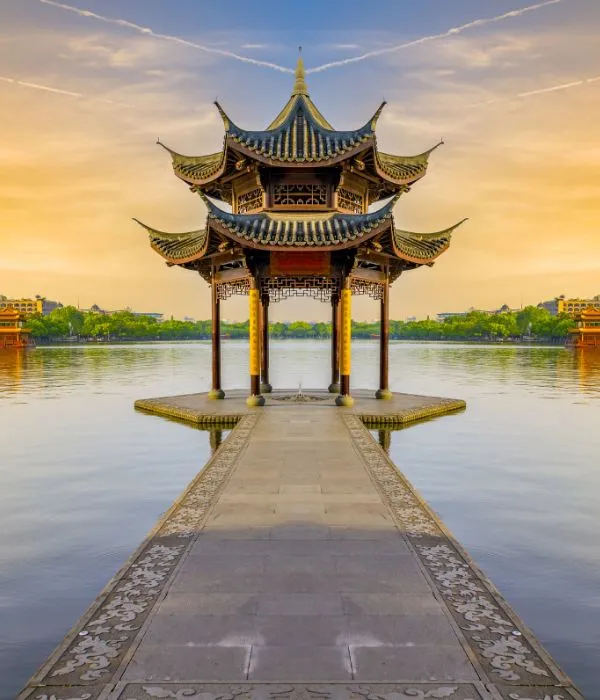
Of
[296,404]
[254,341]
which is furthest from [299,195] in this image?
A: [296,404]

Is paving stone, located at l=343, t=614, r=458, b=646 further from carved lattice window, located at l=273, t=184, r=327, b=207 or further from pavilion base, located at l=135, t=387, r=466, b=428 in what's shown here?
carved lattice window, located at l=273, t=184, r=327, b=207

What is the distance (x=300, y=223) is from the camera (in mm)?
16812

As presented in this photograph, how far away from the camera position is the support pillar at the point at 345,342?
1725 cm

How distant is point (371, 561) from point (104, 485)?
6.78 metres

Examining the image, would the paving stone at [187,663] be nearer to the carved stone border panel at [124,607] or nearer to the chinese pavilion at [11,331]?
the carved stone border panel at [124,607]

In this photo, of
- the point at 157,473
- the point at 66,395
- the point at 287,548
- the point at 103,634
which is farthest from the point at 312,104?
the point at 103,634

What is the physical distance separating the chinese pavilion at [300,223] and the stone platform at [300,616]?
9436 mm

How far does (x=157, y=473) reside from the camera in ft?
39.2

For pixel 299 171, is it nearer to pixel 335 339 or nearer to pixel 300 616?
pixel 335 339

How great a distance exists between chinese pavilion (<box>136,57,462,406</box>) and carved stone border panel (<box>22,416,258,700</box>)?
980 centimetres

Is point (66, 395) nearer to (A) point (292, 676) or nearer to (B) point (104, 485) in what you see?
(B) point (104, 485)

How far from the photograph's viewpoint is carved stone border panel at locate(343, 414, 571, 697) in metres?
4.14

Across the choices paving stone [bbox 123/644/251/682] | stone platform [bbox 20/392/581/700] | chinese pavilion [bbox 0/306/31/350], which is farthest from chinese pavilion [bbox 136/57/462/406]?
chinese pavilion [bbox 0/306/31/350]

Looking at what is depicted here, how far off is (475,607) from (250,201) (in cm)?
1548
